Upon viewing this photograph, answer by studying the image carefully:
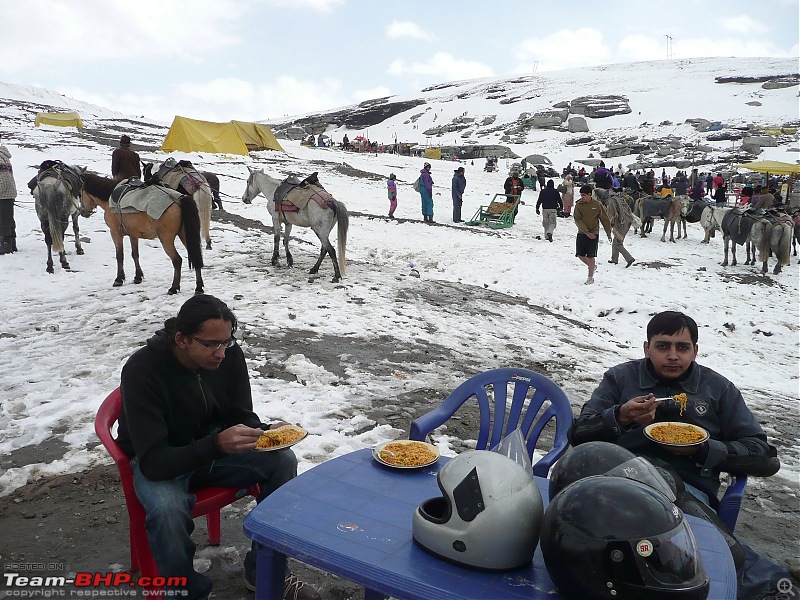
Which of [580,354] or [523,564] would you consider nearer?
[523,564]

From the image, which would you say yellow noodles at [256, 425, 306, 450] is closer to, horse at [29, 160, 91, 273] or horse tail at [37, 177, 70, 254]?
horse at [29, 160, 91, 273]

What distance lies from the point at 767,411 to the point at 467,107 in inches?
3142

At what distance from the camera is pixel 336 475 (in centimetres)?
252

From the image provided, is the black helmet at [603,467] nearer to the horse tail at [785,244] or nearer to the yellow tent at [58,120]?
the horse tail at [785,244]

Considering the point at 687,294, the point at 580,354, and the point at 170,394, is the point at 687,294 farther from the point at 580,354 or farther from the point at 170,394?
the point at 170,394

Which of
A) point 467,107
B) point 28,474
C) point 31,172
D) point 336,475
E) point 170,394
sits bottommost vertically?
point 28,474

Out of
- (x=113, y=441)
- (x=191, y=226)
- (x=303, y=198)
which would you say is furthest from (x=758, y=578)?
(x=303, y=198)

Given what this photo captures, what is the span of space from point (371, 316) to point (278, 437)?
579 centimetres

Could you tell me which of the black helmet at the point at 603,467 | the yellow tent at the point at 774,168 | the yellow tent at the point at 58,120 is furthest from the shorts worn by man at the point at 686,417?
the yellow tent at the point at 58,120

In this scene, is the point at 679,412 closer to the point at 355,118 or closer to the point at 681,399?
the point at 681,399

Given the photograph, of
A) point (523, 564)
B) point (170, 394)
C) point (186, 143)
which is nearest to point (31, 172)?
point (186, 143)

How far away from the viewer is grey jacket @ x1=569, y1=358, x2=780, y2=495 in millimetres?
2725

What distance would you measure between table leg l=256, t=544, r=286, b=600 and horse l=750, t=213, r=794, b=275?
592 inches

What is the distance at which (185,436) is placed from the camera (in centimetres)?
274
